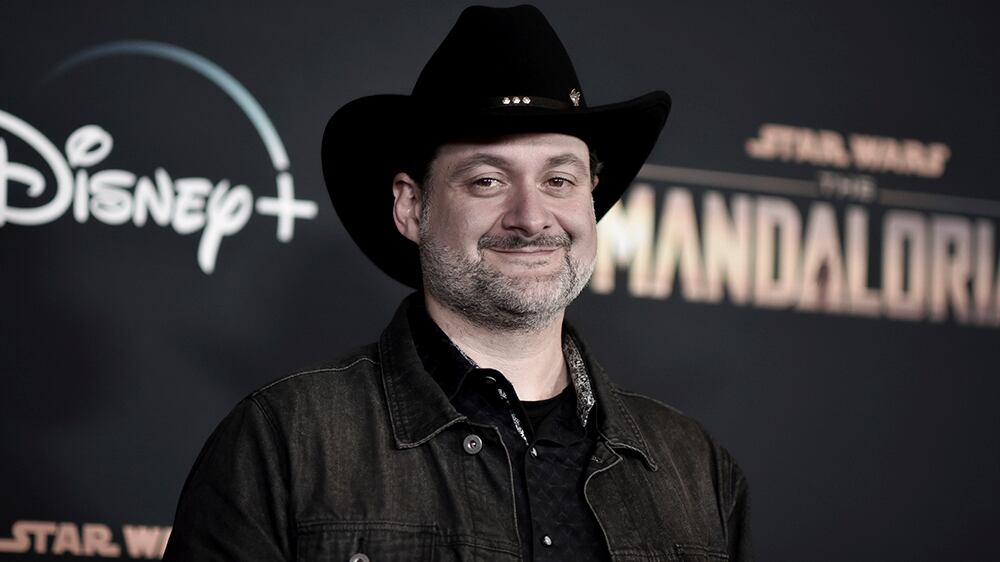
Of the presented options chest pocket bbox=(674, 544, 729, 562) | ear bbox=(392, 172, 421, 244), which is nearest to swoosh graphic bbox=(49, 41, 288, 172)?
ear bbox=(392, 172, 421, 244)

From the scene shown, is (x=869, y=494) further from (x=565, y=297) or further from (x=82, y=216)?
(x=82, y=216)

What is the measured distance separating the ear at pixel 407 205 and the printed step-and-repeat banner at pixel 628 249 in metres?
0.84

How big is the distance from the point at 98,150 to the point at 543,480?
1.47 meters

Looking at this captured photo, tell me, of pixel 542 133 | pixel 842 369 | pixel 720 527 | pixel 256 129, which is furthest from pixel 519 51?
pixel 842 369

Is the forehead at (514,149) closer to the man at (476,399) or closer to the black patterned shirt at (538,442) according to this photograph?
the man at (476,399)

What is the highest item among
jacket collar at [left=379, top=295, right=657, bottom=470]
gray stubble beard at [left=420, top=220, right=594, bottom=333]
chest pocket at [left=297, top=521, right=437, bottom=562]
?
gray stubble beard at [left=420, top=220, right=594, bottom=333]

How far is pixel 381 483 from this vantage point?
207 cm

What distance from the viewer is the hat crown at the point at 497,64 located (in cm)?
227

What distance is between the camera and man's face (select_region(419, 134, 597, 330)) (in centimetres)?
221

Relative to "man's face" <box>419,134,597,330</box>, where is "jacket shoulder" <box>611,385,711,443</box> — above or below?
below

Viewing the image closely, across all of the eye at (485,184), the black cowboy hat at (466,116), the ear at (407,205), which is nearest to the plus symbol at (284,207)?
the black cowboy hat at (466,116)

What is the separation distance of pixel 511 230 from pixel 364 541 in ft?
1.79

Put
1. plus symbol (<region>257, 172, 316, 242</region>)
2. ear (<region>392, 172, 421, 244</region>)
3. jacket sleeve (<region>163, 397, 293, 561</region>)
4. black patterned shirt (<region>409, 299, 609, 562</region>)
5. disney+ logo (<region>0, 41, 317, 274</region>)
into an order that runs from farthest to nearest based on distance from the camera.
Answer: plus symbol (<region>257, 172, 316, 242</region>), disney+ logo (<region>0, 41, 317, 274</region>), ear (<region>392, 172, 421, 244</region>), black patterned shirt (<region>409, 299, 609, 562</region>), jacket sleeve (<region>163, 397, 293, 561</region>)

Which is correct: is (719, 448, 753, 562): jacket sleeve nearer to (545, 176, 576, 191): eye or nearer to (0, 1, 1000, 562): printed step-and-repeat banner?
(545, 176, 576, 191): eye
